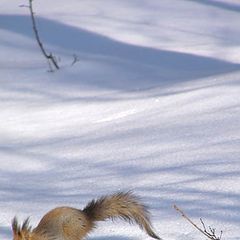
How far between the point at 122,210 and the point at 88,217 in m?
0.16

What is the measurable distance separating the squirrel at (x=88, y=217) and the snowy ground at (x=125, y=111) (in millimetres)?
295

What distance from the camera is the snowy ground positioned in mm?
4500

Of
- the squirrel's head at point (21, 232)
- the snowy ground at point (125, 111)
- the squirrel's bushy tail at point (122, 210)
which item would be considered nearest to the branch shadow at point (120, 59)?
the snowy ground at point (125, 111)

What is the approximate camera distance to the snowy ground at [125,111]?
450cm

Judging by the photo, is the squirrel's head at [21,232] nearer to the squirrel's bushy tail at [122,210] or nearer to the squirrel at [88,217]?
the squirrel at [88,217]

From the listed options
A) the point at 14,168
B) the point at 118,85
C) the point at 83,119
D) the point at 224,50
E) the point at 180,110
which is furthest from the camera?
the point at 224,50

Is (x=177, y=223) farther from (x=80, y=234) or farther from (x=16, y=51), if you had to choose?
(x=16, y=51)

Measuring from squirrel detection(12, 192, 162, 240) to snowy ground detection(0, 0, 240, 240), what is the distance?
29 centimetres

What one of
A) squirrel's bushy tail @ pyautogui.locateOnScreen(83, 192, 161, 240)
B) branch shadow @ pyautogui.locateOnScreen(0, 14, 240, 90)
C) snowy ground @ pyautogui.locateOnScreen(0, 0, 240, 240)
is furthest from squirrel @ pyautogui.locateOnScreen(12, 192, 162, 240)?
branch shadow @ pyautogui.locateOnScreen(0, 14, 240, 90)

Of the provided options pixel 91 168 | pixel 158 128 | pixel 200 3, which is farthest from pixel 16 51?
pixel 91 168

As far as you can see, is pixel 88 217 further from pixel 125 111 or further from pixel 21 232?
pixel 125 111

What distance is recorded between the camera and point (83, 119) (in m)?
7.06

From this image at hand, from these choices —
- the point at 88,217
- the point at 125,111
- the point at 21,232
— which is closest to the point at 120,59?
the point at 125,111

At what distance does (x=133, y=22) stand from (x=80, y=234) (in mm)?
8088
